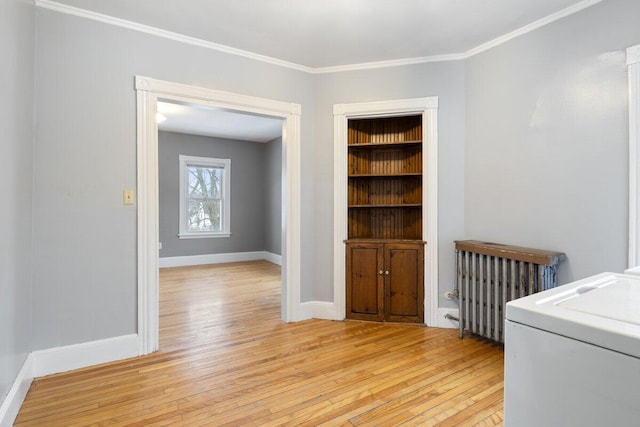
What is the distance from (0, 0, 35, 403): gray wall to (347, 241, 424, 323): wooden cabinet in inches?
98.0

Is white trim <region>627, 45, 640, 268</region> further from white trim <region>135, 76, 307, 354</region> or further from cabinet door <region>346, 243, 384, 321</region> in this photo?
white trim <region>135, 76, 307, 354</region>

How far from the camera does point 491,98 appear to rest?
2.87 meters

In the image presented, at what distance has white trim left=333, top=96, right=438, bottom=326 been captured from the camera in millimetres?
3111

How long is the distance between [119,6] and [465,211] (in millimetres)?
3244

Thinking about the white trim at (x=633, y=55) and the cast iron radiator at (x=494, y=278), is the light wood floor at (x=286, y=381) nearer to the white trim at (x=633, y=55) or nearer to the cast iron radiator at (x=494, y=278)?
the cast iron radiator at (x=494, y=278)

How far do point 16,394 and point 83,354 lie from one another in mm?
535

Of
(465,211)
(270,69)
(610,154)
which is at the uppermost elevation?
(270,69)

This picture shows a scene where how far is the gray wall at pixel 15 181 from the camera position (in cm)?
159

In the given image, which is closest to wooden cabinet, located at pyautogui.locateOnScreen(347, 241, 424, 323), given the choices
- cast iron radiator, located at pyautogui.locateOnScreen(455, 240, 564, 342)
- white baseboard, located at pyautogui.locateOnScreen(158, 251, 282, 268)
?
cast iron radiator, located at pyautogui.locateOnScreen(455, 240, 564, 342)

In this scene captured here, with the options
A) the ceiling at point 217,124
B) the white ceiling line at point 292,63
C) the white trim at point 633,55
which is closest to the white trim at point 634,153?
the white trim at point 633,55

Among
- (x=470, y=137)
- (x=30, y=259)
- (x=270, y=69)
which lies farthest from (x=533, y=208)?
(x=30, y=259)

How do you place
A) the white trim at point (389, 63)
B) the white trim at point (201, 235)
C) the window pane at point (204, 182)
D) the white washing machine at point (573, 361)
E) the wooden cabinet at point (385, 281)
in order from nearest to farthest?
1. the white washing machine at point (573, 361)
2. the white trim at point (389, 63)
3. the wooden cabinet at point (385, 281)
4. the white trim at point (201, 235)
5. the window pane at point (204, 182)

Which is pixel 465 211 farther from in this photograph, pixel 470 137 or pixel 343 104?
pixel 343 104

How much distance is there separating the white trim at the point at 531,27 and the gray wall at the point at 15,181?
328 cm
